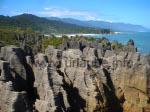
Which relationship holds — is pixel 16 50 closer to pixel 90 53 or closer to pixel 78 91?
pixel 78 91

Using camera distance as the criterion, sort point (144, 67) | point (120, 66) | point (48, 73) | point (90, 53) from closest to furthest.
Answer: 1. point (48, 73)
2. point (144, 67)
3. point (120, 66)
4. point (90, 53)

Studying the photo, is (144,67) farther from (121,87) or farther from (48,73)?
(48,73)

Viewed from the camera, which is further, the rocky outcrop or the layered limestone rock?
the rocky outcrop

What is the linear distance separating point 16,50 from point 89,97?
18.4ft

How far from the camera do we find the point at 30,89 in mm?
18500

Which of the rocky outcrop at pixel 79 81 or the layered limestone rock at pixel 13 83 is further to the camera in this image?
the rocky outcrop at pixel 79 81

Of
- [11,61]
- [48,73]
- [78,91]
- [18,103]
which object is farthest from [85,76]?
[18,103]

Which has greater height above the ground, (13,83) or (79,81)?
(13,83)

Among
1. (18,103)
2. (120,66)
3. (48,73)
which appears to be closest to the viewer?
(18,103)

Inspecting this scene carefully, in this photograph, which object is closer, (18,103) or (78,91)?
(18,103)

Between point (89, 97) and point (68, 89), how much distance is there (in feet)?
4.11

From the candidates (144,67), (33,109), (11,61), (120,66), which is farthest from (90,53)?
(33,109)

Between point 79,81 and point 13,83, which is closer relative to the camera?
point 13,83

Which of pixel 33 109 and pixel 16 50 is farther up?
pixel 16 50
